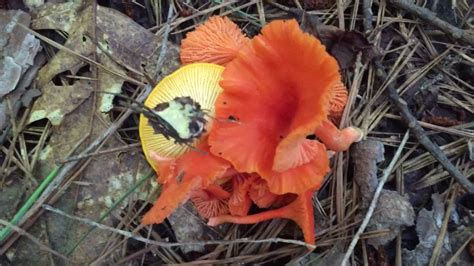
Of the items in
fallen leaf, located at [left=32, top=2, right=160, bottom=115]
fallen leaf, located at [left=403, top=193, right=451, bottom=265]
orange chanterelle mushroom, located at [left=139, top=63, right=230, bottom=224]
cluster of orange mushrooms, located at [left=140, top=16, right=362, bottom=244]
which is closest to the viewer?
cluster of orange mushrooms, located at [left=140, top=16, right=362, bottom=244]

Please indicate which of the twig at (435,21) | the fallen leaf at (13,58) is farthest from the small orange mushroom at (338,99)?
the fallen leaf at (13,58)

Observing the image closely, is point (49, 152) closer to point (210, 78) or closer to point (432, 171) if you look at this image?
point (210, 78)

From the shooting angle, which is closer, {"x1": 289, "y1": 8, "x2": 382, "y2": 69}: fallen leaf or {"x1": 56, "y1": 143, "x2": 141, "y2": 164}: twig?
{"x1": 56, "y1": 143, "x2": 141, "y2": 164}: twig

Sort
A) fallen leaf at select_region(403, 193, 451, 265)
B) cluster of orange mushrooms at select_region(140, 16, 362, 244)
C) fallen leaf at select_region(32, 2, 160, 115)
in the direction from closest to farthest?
1. cluster of orange mushrooms at select_region(140, 16, 362, 244)
2. fallen leaf at select_region(403, 193, 451, 265)
3. fallen leaf at select_region(32, 2, 160, 115)

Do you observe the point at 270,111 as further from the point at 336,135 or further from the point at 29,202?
the point at 29,202

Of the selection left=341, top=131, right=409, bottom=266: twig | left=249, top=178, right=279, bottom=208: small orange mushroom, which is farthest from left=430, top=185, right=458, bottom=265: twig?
left=249, top=178, right=279, bottom=208: small orange mushroom

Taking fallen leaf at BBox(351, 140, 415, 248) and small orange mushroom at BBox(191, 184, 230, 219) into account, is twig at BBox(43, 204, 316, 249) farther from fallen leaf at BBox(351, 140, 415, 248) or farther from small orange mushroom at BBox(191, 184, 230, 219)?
fallen leaf at BBox(351, 140, 415, 248)
